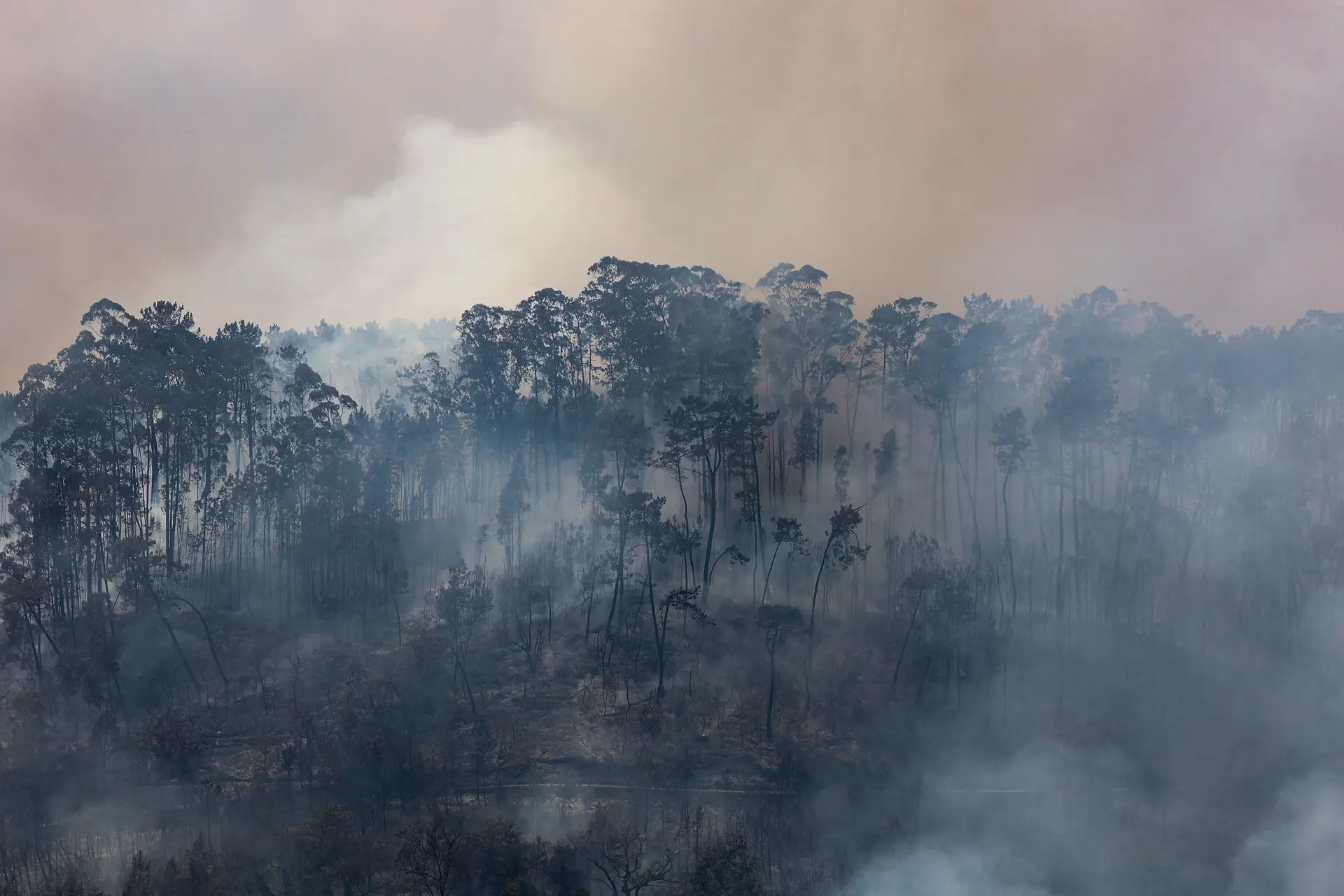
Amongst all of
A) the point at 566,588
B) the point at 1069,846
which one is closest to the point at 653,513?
the point at 566,588

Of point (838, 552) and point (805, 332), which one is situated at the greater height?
point (805, 332)

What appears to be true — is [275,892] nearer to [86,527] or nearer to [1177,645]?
[86,527]

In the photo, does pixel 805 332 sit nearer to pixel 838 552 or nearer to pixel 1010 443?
pixel 1010 443

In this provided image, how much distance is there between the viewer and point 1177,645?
2849 inches

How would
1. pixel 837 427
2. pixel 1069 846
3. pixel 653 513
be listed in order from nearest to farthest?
pixel 1069 846 < pixel 653 513 < pixel 837 427

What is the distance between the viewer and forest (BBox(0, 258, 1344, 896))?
173 feet

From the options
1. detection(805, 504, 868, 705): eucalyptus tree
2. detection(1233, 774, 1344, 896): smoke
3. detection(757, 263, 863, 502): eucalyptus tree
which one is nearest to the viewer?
detection(1233, 774, 1344, 896): smoke

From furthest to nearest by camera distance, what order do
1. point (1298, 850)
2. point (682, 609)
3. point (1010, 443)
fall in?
point (1010, 443) < point (682, 609) < point (1298, 850)

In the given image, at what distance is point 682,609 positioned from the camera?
69250 millimetres

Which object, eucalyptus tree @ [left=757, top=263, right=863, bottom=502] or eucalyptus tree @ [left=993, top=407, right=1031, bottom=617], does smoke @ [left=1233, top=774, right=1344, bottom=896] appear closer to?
eucalyptus tree @ [left=993, top=407, right=1031, bottom=617]

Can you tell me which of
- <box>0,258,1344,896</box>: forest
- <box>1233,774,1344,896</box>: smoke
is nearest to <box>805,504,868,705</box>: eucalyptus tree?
<box>0,258,1344,896</box>: forest

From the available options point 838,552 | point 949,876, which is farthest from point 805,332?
point 949,876

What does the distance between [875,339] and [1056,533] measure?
75.3ft

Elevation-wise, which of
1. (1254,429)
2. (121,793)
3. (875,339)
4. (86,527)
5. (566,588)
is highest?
(875,339)
